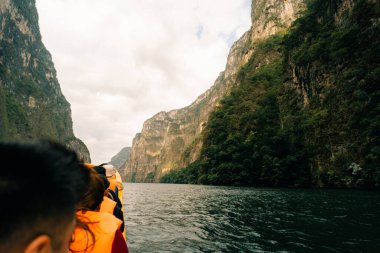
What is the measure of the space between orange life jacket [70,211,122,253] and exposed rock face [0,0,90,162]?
389ft

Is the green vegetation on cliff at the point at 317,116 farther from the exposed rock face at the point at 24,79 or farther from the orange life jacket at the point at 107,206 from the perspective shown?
the exposed rock face at the point at 24,79

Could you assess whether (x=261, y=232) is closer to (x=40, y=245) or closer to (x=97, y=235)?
(x=97, y=235)

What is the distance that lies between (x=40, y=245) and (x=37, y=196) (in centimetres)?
16

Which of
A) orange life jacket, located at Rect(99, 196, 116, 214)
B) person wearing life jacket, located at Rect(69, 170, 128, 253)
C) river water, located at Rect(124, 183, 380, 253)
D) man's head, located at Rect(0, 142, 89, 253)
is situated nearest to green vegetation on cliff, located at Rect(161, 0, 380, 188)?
river water, located at Rect(124, 183, 380, 253)

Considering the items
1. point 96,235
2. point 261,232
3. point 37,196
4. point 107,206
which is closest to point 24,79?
point 261,232

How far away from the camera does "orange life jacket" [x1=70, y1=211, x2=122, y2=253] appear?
1899 mm

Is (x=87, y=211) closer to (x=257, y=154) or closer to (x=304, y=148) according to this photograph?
(x=304, y=148)

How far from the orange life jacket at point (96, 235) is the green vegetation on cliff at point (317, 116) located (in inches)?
1327

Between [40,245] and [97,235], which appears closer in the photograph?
[40,245]

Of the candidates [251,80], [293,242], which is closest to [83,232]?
[293,242]

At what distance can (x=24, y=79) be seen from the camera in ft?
522

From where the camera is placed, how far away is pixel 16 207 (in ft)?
2.58

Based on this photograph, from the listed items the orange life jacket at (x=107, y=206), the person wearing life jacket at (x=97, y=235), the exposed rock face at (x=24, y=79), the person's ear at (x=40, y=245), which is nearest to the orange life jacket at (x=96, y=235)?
the person wearing life jacket at (x=97, y=235)

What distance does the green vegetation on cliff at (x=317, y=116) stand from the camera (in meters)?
32.9
